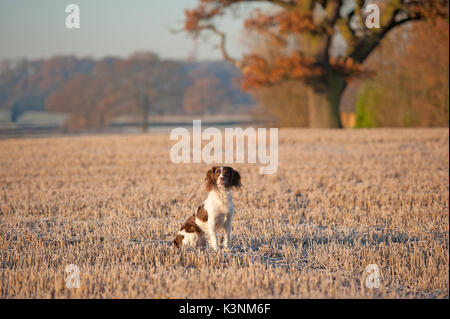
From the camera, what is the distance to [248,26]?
2272 centimetres

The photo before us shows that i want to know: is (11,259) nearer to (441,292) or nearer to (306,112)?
(441,292)

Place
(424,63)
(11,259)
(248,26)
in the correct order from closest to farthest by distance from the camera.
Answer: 1. (11,259)
2. (248,26)
3. (424,63)

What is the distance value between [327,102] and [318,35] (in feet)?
12.9

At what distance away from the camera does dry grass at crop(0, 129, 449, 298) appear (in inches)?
170

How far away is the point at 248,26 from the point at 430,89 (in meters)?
12.4

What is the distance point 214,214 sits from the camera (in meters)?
5.36

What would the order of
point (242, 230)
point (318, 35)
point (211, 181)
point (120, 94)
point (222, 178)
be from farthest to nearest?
point (120, 94) → point (318, 35) → point (242, 230) → point (211, 181) → point (222, 178)

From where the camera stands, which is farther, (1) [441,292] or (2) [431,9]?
(2) [431,9]

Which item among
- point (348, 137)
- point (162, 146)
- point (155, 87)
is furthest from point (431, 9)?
point (155, 87)

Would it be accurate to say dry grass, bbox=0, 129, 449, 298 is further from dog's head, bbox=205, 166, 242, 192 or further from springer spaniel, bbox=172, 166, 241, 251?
dog's head, bbox=205, 166, 242, 192

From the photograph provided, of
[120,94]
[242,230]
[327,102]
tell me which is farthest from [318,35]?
[120,94]

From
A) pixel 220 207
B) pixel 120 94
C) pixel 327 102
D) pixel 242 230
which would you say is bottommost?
pixel 242 230

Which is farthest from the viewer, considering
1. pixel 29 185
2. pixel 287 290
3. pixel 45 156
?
pixel 45 156

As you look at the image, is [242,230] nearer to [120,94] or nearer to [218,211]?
[218,211]
